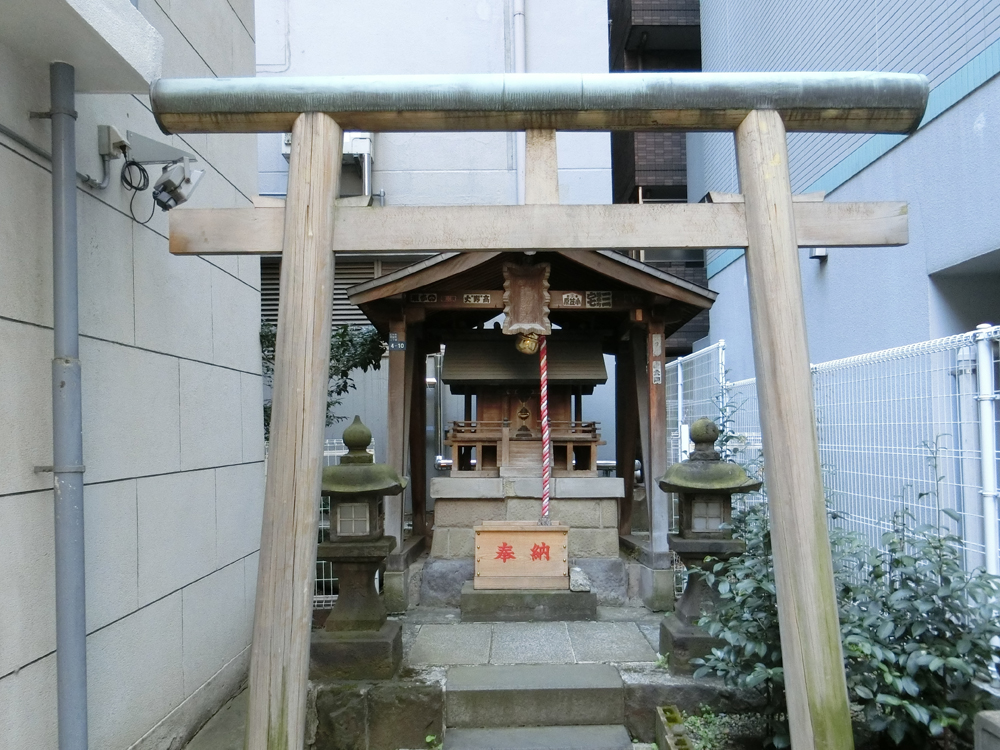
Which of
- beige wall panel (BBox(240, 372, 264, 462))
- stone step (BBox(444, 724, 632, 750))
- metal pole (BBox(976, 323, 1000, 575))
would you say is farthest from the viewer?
beige wall panel (BBox(240, 372, 264, 462))

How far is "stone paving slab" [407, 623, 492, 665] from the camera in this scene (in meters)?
5.66

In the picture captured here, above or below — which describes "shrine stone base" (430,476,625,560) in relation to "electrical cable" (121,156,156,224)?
below

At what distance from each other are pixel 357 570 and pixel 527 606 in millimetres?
2068

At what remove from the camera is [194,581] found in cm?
482

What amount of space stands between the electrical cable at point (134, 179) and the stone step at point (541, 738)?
13.2ft

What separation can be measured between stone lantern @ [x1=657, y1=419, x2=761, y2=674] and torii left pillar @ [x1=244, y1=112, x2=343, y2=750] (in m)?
3.12

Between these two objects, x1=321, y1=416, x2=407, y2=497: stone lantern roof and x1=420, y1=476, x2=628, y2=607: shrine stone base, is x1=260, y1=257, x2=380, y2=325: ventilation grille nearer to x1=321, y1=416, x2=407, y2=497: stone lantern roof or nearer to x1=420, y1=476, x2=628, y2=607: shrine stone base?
x1=420, y1=476, x2=628, y2=607: shrine stone base

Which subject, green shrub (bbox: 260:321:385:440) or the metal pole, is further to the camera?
green shrub (bbox: 260:321:385:440)

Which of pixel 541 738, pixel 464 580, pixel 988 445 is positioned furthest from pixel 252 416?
pixel 988 445

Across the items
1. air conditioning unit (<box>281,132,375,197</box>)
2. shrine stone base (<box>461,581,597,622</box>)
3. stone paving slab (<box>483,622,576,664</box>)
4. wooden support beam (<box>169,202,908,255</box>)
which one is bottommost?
stone paving slab (<box>483,622,576,664</box>)

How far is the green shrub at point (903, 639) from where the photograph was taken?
3.24 m

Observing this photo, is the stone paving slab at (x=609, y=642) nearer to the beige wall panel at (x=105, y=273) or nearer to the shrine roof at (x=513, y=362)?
the shrine roof at (x=513, y=362)

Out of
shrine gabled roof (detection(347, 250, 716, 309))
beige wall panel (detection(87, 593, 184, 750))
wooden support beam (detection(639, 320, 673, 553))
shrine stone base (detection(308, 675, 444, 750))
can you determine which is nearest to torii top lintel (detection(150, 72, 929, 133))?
beige wall panel (detection(87, 593, 184, 750))

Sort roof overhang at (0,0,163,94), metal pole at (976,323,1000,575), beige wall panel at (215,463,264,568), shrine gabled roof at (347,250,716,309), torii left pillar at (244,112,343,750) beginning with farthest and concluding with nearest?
shrine gabled roof at (347,250,716,309) → beige wall panel at (215,463,264,568) → metal pole at (976,323,1000,575) → torii left pillar at (244,112,343,750) → roof overhang at (0,0,163,94)
